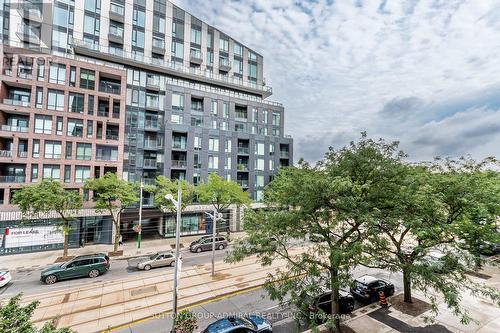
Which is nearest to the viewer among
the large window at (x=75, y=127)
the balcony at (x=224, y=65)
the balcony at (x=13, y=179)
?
the balcony at (x=13, y=179)

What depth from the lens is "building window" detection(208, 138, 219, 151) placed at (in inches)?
1641

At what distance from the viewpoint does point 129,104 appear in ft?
131

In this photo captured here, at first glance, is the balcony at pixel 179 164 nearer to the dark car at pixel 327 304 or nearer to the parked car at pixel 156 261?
the parked car at pixel 156 261

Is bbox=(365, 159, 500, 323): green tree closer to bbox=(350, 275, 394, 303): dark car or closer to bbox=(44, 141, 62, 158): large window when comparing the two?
bbox=(350, 275, 394, 303): dark car

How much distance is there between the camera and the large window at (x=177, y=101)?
40719mm

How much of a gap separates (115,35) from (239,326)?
46.4 metres

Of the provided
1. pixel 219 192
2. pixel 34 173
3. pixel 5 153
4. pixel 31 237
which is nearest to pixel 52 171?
pixel 34 173

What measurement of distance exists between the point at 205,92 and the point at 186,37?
1305cm

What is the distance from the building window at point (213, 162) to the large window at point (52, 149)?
1990cm

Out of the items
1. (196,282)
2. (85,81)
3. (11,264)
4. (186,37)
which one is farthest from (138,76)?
(196,282)

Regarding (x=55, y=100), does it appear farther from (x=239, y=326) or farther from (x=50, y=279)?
(x=239, y=326)

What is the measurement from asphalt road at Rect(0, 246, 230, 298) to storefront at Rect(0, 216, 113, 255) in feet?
16.7

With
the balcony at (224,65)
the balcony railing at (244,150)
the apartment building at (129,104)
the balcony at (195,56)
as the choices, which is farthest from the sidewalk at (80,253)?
→ the balcony at (224,65)

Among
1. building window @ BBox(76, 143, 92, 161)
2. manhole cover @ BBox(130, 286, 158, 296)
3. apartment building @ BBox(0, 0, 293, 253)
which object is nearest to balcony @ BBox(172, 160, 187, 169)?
apartment building @ BBox(0, 0, 293, 253)
